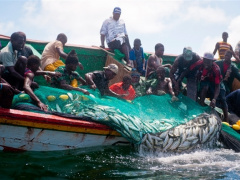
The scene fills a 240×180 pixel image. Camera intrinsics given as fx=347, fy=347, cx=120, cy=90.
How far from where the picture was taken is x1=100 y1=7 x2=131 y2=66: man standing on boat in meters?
9.46

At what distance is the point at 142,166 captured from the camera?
5.12m

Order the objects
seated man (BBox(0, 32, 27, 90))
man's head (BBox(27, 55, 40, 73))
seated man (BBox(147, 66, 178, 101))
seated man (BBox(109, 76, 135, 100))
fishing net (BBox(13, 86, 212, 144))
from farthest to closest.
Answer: seated man (BBox(147, 66, 178, 101)) < seated man (BBox(109, 76, 135, 100)) < man's head (BBox(27, 55, 40, 73)) < seated man (BBox(0, 32, 27, 90)) < fishing net (BBox(13, 86, 212, 144))

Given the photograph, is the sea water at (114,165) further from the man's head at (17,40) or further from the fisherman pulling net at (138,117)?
the man's head at (17,40)

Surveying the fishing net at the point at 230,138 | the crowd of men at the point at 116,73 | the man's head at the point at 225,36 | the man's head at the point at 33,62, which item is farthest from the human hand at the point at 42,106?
the man's head at the point at 225,36

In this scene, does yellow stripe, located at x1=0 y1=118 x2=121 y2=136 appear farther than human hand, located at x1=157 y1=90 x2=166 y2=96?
No

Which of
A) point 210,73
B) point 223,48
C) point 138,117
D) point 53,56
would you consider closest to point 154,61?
point 210,73

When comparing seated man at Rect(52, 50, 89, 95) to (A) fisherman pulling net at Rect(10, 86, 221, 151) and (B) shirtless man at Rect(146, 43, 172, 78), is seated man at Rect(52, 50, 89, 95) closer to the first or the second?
(A) fisherman pulling net at Rect(10, 86, 221, 151)

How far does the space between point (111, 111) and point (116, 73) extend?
4.39 ft

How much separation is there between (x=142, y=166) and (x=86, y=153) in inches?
35.6

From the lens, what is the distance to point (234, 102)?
776 cm

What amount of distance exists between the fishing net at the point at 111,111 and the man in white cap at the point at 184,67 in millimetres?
1168

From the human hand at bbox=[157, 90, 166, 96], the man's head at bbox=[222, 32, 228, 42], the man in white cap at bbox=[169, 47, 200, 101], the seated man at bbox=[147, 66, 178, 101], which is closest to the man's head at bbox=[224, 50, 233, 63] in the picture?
the man in white cap at bbox=[169, 47, 200, 101]

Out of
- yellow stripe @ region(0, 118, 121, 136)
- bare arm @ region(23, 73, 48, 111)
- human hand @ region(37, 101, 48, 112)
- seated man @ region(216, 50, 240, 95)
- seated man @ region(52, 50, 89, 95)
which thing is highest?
seated man @ region(216, 50, 240, 95)

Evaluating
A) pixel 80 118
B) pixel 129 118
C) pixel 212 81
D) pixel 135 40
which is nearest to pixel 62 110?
pixel 80 118
